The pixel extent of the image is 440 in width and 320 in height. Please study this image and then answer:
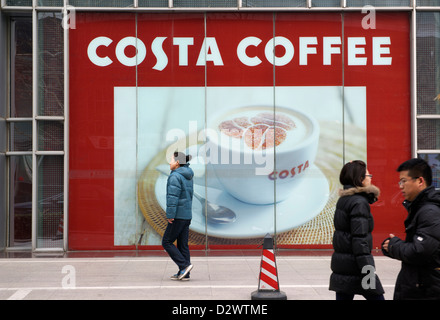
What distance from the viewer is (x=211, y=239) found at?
12430mm

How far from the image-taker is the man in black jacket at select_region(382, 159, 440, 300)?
394 cm

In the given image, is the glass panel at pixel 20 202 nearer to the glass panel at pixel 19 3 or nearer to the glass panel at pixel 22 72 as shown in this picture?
the glass panel at pixel 22 72

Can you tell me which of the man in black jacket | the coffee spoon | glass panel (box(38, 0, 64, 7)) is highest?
glass panel (box(38, 0, 64, 7))

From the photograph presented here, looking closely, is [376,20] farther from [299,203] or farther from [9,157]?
[9,157]

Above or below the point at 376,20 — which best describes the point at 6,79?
below

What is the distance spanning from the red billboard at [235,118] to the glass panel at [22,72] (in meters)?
0.99

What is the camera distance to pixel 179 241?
9.05m

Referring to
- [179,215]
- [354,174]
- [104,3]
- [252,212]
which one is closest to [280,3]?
[104,3]

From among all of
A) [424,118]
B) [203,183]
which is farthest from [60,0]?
[424,118]

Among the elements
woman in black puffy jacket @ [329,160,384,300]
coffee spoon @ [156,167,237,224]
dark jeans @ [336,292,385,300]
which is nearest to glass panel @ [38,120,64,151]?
coffee spoon @ [156,167,237,224]

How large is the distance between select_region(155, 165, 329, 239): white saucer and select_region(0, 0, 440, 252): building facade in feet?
0.07

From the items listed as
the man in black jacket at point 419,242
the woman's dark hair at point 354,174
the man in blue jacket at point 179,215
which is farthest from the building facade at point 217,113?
the man in black jacket at point 419,242

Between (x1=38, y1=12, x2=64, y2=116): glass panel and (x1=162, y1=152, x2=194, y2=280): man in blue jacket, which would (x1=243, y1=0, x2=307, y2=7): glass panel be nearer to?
(x1=38, y1=12, x2=64, y2=116): glass panel

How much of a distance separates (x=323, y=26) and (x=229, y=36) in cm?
202
